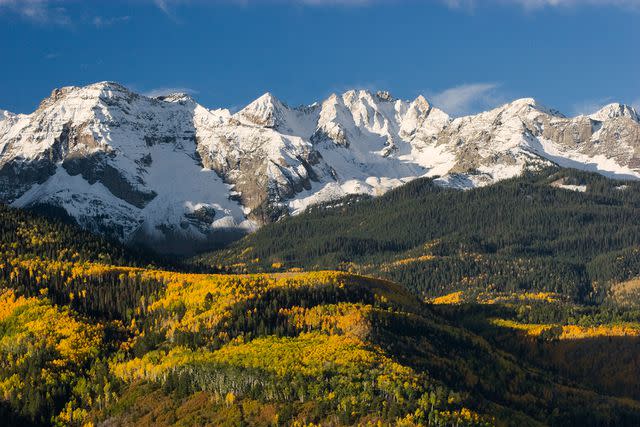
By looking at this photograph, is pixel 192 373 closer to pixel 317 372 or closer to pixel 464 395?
pixel 317 372

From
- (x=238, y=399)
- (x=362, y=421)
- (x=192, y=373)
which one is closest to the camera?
(x=362, y=421)

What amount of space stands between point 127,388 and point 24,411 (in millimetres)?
20758

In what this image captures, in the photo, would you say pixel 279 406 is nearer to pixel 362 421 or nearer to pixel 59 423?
pixel 362 421

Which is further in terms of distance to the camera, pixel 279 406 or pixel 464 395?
pixel 464 395

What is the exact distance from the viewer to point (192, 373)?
19600 cm

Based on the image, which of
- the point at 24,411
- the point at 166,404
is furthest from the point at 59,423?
the point at 166,404

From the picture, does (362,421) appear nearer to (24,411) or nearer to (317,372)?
(317,372)

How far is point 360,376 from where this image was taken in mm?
186500

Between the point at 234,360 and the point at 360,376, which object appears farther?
the point at 234,360

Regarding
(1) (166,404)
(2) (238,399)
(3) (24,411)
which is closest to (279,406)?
(2) (238,399)

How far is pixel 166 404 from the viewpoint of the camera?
18888 cm

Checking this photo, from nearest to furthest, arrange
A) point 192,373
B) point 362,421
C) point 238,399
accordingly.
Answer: point 362,421 < point 238,399 < point 192,373

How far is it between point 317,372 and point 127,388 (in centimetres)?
3979

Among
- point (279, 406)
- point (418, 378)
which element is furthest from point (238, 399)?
point (418, 378)
